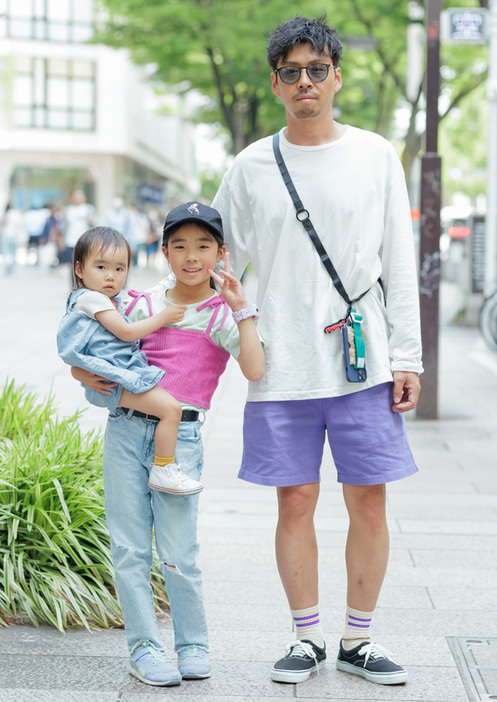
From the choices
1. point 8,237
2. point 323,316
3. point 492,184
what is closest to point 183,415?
point 323,316

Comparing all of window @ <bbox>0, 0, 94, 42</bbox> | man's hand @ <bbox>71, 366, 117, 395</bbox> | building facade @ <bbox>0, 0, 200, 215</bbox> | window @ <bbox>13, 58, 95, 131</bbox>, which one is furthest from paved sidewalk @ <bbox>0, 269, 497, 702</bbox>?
window @ <bbox>0, 0, 94, 42</bbox>

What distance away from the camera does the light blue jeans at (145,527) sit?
9.92 ft

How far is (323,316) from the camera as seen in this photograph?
3.05 m

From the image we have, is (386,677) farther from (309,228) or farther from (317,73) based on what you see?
(317,73)

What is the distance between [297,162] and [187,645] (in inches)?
60.4

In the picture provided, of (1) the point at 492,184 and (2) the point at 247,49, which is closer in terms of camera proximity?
(1) the point at 492,184

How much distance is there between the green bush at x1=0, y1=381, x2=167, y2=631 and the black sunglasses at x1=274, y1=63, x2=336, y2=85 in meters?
1.66

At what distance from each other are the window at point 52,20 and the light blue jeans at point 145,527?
41.7m

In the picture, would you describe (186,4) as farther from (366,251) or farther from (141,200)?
(141,200)

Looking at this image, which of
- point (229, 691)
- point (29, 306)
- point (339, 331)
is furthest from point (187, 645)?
point (29, 306)

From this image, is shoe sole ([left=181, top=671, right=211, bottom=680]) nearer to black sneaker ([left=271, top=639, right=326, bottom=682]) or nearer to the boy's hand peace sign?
black sneaker ([left=271, top=639, right=326, bottom=682])

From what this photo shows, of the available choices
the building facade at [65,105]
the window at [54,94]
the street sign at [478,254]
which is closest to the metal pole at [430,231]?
the street sign at [478,254]

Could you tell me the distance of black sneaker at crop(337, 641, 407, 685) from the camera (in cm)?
312

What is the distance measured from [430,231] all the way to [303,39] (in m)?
4.78
